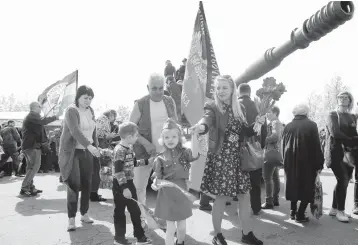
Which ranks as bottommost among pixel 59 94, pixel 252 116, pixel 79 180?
pixel 79 180

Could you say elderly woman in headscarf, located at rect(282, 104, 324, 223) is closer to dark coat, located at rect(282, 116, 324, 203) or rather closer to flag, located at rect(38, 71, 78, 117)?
dark coat, located at rect(282, 116, 324, 203)

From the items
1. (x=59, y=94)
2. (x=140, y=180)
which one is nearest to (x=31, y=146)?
(x=59, y=94)

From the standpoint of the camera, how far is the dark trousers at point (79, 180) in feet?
13.9

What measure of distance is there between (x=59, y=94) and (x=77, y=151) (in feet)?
10.9

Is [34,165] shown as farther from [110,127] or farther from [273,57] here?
[273,57]

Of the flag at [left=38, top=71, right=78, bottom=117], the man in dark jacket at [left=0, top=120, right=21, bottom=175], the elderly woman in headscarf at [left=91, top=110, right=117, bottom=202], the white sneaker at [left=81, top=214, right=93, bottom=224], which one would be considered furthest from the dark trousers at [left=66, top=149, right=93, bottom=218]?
the man in dark jacket at [left=0, top=120, right=21, bottom=175]

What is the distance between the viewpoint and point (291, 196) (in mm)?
4645

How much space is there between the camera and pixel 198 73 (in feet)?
19.3

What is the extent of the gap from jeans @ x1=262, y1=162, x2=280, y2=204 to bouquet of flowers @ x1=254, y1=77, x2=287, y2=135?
237 centimetres

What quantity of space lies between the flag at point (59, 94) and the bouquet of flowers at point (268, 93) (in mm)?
4656

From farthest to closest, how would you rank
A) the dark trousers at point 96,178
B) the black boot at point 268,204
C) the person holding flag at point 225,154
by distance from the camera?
the dark trousers at point 96,178 < the black boot at point 268,204 < the person holding flag at point 225,154

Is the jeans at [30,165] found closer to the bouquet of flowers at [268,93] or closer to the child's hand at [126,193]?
the child's hand at [126,193]

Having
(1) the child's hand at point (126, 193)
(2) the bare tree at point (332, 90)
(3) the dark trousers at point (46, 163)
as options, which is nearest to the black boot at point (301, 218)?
(1) the child's hand at point (126, 193)

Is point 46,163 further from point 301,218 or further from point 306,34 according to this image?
point 306,34
